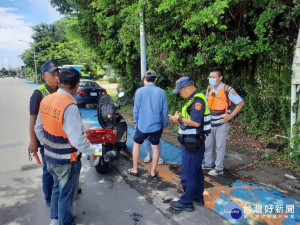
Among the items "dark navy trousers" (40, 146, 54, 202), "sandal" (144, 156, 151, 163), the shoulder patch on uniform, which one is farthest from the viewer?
"sandal" (144, 156, 151, 163)

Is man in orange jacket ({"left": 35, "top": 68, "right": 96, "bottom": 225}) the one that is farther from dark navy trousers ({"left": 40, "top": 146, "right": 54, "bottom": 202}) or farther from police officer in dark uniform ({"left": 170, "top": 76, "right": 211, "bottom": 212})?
police officer in dark uniform ({"left": 170, "top": 76, "right": 211, "bottom": 212})

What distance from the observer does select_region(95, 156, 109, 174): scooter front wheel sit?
430 centimetres

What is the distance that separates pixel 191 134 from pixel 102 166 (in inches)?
80.3

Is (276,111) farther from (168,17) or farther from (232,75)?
(168,17)

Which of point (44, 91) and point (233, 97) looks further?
point (233, 97)

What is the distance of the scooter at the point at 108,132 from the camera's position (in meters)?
4.11

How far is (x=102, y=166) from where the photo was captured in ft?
14.3

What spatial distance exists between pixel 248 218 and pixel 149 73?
8.21ft

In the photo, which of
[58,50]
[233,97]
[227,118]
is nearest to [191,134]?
[227,118]

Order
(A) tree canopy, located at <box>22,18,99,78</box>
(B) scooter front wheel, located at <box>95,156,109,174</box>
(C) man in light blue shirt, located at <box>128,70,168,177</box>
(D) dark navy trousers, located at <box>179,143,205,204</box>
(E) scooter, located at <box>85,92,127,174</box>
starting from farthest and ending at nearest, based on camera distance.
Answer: (A) tree canopy, located at <box>22,18,99,78</box> < (B) scooter front wheel, located at <box>95,156,109,174</box> < (E) scooter, located at <box>85,92,127,174</box> < (C) man in light blue shirt, located at <box>128,70,168,177</box> < (D) dark navy trousers, located at <box>179,143,205,204</box>

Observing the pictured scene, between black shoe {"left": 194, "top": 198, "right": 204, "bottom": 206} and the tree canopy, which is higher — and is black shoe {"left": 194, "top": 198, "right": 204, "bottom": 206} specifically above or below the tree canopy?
below

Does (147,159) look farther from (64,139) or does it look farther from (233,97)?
(64,139)

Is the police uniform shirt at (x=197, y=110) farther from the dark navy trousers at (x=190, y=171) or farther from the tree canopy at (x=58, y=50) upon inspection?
the tree canopy at (x=58, y=50)

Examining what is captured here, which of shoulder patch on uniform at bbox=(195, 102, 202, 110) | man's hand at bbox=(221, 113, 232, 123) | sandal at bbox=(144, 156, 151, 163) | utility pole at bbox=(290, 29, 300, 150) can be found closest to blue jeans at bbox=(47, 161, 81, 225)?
shoulder patch on uniform at bbox=(195, 102, 202, 110)
